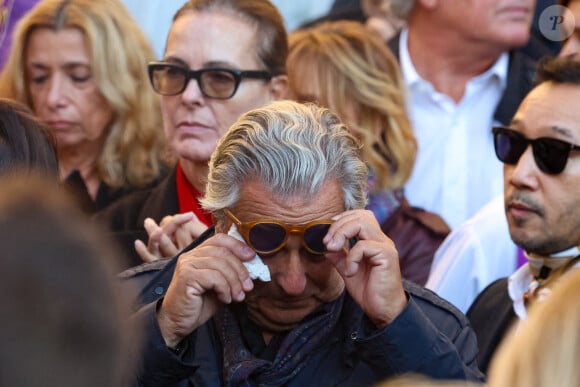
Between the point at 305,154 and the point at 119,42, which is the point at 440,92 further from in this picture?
the point at 305,154

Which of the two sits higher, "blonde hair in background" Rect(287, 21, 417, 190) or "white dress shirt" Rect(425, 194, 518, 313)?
"blonde hair in background" Rect(287, 21, 417, 190)

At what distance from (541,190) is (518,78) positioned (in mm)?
1752

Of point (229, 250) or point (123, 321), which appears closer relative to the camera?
point (123, 321)

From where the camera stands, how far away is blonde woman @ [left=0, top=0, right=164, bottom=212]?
541 cm

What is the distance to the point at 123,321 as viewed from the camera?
1.68 metres

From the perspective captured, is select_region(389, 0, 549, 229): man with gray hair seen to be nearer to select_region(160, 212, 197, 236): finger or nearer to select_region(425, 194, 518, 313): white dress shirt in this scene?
select_region(425, 194, 518, 313): white dress shirt

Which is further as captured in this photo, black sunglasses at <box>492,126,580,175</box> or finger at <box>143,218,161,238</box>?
finger at <box>143,218,161,238</box>

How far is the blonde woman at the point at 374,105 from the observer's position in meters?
4.96

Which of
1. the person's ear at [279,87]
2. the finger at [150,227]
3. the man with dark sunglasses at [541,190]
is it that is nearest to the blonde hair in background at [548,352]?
the man with dark sunglasses at [541,190]

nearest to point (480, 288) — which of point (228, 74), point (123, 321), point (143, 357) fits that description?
point (228, 74)

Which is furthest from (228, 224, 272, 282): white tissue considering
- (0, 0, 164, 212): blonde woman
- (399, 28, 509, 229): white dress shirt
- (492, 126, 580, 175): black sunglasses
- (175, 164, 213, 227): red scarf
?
(399, 28, 509, 229): white dress shirt

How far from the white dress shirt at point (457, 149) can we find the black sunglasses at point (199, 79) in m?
1.12

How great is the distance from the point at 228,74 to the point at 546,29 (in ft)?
6.30

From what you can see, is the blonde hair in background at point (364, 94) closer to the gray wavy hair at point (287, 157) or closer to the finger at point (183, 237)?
the finger at point (183, 237)
